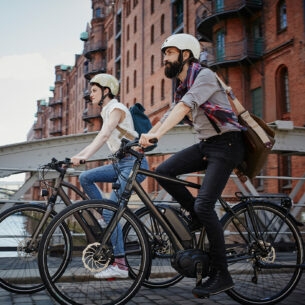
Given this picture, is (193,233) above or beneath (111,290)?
above

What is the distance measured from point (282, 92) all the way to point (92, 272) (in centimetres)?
1993

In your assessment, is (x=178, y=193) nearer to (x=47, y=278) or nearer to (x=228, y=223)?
(x=228, y=223)

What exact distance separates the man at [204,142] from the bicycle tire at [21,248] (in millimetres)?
1055

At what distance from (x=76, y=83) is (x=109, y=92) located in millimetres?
66532

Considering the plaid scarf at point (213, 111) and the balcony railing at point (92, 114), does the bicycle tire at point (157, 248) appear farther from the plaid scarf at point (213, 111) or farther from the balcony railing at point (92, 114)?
the balcony railing at point (92, 114)

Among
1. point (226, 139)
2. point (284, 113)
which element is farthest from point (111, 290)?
point (284, 113)

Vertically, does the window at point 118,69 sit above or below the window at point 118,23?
below

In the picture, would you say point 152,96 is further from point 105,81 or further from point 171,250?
point 171,250

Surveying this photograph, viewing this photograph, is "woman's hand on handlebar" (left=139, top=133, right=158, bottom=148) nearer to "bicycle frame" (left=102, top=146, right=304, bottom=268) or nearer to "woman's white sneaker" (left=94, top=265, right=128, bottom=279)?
"bicycle frame" (left=102, top=146, right=304, bottom=268)

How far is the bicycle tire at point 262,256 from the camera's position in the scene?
12.5 ft

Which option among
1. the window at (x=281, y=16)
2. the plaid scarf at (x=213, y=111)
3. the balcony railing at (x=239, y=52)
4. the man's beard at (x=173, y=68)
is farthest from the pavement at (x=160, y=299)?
the balcony railing at (x=239, y=52)

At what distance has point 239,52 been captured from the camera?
23547 mm

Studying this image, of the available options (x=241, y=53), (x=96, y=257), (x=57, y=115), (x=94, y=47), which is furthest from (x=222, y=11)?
(x=57, y=115)

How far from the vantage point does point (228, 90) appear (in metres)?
3.67
